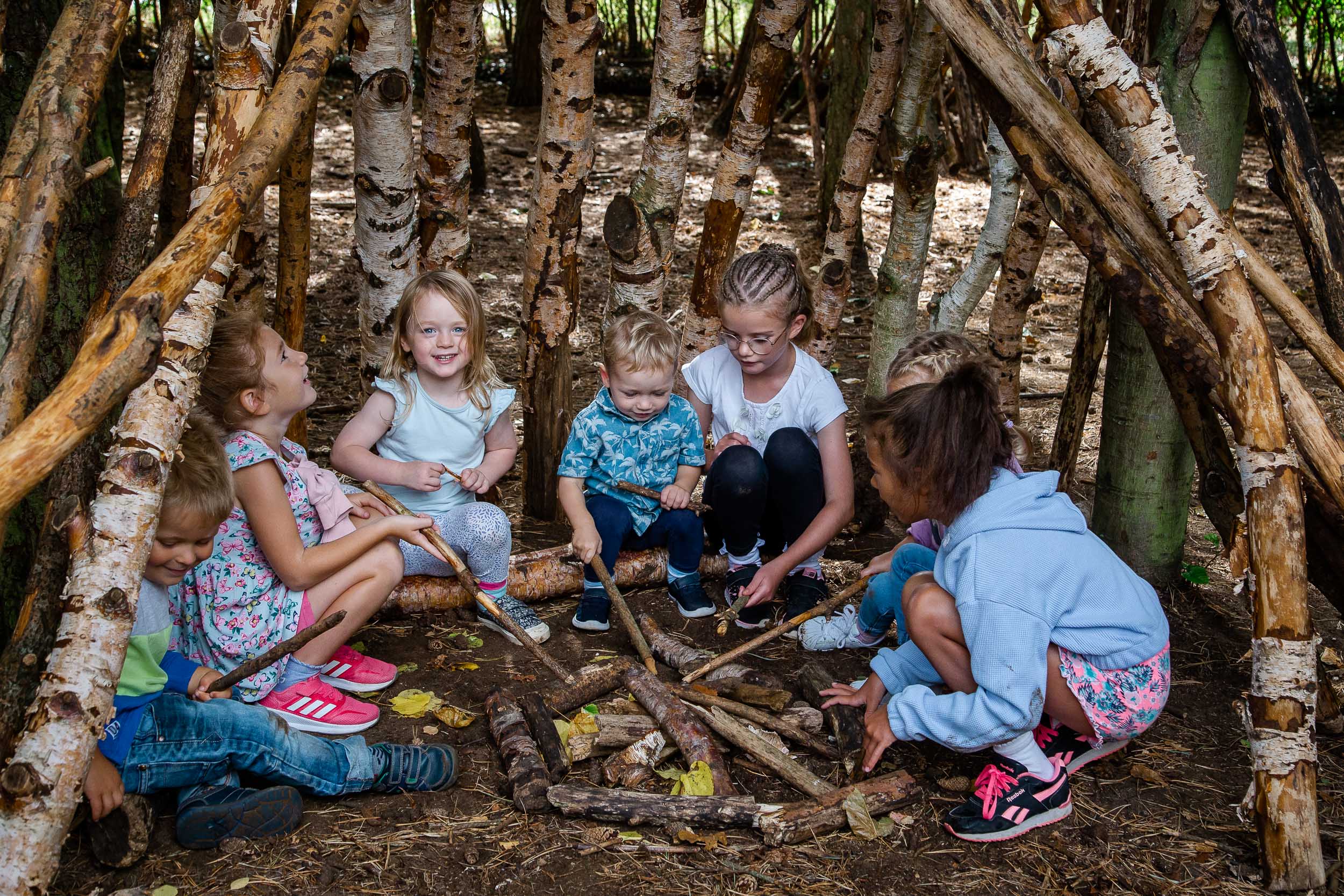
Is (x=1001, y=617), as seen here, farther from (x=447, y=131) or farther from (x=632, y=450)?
(x=447, y=131)

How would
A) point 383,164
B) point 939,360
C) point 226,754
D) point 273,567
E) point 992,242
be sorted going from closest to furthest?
point 226,754 → point 273,567 → point 939,360 → point 383,164 → point 992,242

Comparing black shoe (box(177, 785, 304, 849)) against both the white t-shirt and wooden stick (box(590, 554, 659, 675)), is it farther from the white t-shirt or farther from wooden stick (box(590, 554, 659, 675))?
the white t-shirt

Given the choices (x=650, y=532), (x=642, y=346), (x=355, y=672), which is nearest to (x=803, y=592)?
(x=650, y=532)

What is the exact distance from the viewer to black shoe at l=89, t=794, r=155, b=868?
7.68ft

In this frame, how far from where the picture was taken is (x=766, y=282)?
3.38 metres

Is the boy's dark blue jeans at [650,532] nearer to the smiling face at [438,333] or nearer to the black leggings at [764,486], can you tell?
the black leggings at [764,486]

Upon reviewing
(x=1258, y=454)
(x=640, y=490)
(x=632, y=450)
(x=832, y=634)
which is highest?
(x=1258, y=454)

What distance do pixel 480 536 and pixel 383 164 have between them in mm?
1415

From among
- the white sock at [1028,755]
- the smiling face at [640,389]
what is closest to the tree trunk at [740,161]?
the smiling face at [640,389]

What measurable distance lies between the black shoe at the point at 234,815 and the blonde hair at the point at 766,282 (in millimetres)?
1934

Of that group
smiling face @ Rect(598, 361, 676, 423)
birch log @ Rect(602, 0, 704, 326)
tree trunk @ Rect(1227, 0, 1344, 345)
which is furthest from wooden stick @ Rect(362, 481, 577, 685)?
tree trunk @ Rect(1227, 0, 1344, 345)

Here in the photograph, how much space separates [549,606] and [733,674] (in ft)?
2.78

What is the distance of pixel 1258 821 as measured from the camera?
2471mm

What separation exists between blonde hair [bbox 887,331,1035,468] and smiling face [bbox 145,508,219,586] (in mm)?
1848
